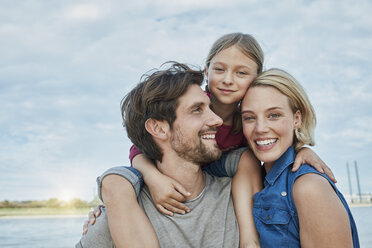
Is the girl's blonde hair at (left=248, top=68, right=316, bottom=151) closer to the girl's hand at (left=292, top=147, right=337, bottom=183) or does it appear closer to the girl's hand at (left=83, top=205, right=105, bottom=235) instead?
the girl's hand at (left=292, top=147, right=337, bottom=183)

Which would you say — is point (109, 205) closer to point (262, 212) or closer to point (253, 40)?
point (262, 212)

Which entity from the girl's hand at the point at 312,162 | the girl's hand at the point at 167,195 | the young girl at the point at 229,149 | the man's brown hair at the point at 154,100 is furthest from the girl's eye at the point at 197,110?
the girl's hand at the point at 312,162

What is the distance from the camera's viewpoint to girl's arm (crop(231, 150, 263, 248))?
107 inches

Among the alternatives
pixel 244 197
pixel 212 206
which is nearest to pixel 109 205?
pixel 212 206

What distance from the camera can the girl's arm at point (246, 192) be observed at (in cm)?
272

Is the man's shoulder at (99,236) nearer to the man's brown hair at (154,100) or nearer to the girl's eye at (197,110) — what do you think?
the man's brown hair at (154,100)

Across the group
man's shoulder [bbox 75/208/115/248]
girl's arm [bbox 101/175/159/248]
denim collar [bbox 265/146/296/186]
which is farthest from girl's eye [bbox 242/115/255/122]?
man's shoulder [bbox 75/208/115/248]

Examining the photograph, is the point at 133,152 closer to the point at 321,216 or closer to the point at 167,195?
the point at 167,195

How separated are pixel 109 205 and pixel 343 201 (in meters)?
1.61

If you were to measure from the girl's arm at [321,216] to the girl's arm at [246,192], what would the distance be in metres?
0.47

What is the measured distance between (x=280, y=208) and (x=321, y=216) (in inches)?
13.9

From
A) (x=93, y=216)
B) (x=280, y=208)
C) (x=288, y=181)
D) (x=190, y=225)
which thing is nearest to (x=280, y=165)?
(x=288, y=181)

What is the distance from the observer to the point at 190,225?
111 inches

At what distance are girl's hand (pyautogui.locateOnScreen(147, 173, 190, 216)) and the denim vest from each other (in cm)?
56
